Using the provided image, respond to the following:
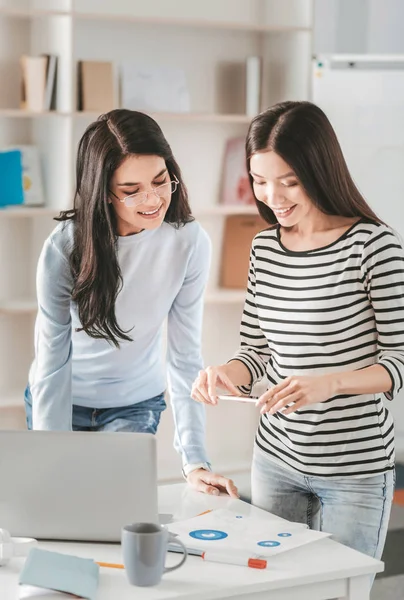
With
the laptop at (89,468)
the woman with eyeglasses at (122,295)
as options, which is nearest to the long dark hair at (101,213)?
the woman with eyeglasses at (122,295)

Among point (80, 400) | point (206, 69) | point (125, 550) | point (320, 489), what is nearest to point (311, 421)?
point (320, 489)

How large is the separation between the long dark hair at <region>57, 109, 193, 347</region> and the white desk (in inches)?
26.9

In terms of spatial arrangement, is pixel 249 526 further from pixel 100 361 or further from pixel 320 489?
pixel 100 361

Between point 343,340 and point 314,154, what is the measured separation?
38cm

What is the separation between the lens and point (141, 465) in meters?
1.77

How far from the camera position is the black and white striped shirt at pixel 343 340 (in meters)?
1.92

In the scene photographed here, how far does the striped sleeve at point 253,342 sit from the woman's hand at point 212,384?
12cm

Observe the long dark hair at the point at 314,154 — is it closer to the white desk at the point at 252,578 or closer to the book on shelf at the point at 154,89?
the white desk at the point at 252,578

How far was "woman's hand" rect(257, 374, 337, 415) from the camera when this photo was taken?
181 centimetres

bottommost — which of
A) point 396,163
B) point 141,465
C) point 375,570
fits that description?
point 375,570

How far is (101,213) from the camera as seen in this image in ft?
7.59

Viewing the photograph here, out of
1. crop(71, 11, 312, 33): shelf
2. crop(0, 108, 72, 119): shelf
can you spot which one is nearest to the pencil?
crop(0, 108, 72, 119): shelf

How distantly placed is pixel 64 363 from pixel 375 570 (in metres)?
0.93

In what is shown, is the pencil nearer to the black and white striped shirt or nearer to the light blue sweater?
the black and white striped shirt
